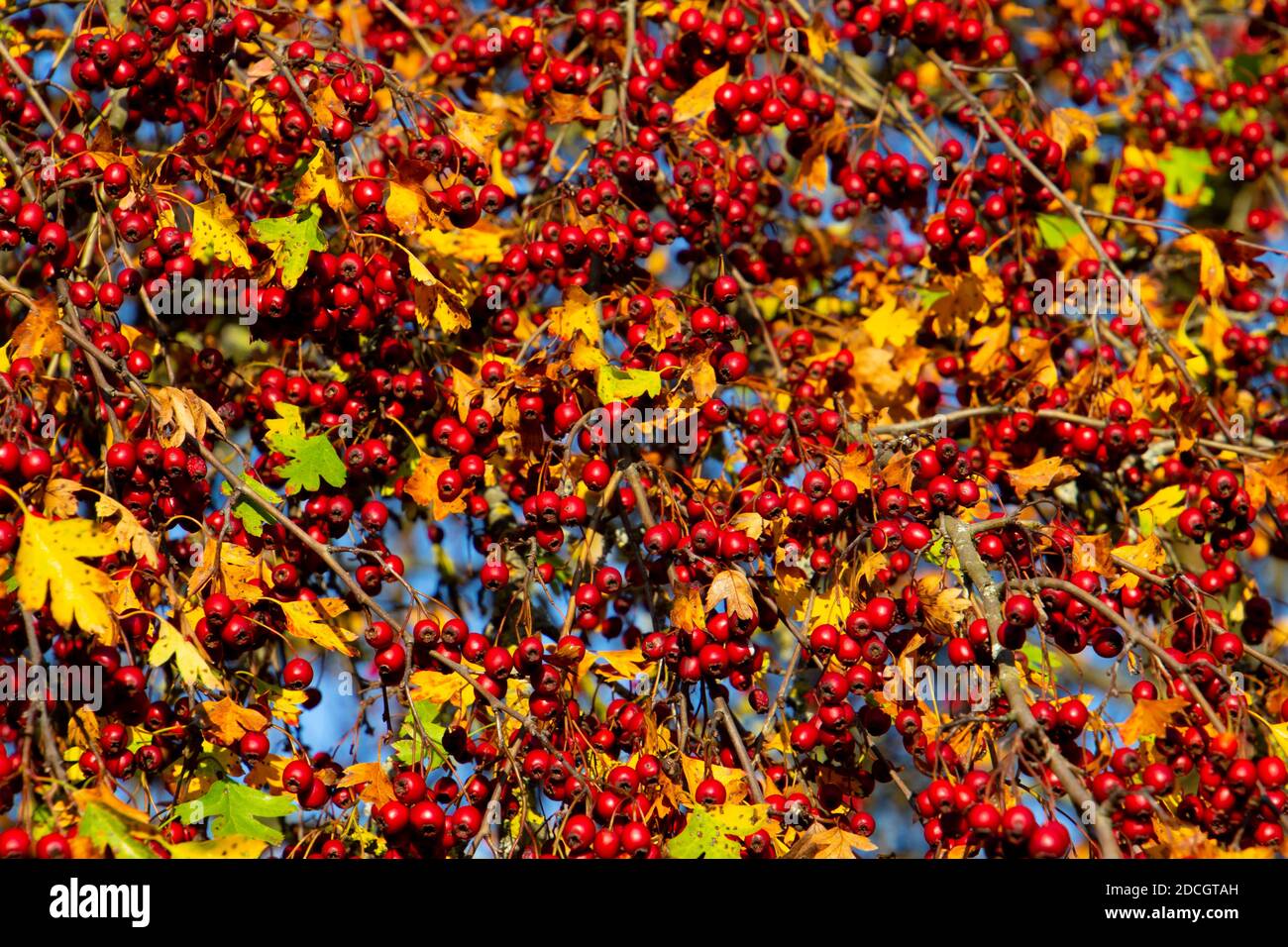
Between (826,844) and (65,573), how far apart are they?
1935 millimetres

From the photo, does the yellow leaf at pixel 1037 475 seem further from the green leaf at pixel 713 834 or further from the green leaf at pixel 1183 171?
the green leaf at pixel 1183 171

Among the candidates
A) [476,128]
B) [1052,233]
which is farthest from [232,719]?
[1052,233]

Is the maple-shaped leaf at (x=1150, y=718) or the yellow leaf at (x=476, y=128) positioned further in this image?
the yellow leaf at (x=476, y=128)

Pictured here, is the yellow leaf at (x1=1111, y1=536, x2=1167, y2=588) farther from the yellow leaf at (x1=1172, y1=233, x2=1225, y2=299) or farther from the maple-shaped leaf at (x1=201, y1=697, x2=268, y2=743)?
the maple-shaped leaf at (x1=201, y1=697, x2=268, y2=743)

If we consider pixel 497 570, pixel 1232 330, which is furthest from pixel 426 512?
→ pixel 1232 330

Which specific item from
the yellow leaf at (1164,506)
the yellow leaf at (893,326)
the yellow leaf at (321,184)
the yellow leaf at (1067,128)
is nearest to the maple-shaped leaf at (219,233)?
the yellow leaf at (321,184)

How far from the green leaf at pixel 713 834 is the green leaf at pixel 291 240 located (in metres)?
1.84

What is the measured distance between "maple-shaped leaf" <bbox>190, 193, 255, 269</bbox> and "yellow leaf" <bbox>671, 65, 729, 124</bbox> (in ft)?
5.24

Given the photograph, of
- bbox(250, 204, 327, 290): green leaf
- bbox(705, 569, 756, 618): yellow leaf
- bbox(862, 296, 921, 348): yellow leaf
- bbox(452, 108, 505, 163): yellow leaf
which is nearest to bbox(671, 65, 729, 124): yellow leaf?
bbox(452, 108, 505, 163): yellow leaf

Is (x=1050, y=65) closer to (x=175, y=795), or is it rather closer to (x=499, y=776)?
(x=499, y=776)

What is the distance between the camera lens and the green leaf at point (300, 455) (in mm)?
3912

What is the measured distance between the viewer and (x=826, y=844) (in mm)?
3268

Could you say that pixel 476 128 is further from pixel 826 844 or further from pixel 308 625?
pixel 826 844
